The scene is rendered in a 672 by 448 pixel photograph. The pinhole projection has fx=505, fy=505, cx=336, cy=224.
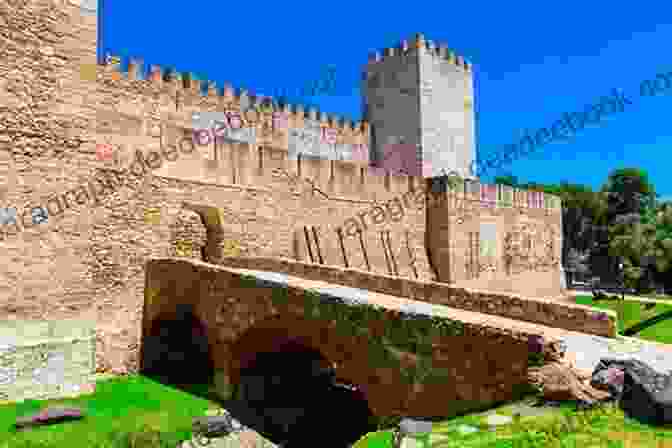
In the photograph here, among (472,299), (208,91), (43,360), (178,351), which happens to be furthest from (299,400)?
(208,91)

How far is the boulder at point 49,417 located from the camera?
6.92 m

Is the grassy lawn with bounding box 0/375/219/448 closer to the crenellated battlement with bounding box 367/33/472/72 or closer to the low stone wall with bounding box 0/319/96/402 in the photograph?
the low stone wall with bounding box 0/319/96/402

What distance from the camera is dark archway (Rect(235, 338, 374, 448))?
29.8ft

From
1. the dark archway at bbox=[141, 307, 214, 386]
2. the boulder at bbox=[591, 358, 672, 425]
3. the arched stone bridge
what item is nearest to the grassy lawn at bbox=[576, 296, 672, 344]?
the dark archway at bbox=[141, 307, 214, 386]

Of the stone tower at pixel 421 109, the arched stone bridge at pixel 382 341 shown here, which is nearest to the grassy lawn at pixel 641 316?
the stone tower at pixel 421 109

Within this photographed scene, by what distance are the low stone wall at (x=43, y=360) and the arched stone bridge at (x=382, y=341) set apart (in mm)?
2191

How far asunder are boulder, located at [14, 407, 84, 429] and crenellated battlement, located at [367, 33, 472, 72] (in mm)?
22238

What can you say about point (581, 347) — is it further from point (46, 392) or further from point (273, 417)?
point (46, 392)

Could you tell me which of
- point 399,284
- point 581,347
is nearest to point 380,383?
point 581,347

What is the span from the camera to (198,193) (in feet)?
40.3

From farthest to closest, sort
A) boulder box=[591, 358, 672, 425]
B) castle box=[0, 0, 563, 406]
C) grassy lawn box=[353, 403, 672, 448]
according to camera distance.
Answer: castle box=[0, 0, 563, 406], boulder box=[591, 358, 672, 425], grassy lawn box=[353, 403, 672, 448]

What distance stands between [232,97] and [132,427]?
16768 millimetres

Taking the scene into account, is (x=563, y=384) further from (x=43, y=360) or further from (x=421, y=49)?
(x=421, y=49)

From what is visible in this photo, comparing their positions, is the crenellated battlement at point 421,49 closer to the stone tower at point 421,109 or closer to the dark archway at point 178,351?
the stone tower at point 421,109
